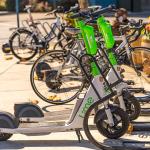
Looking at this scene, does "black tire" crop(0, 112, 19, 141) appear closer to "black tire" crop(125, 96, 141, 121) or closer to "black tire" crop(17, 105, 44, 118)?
"black tire" crop(17, 105, 44, 118)

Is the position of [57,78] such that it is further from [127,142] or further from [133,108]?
[127,142]

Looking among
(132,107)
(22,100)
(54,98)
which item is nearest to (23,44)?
(22,100)

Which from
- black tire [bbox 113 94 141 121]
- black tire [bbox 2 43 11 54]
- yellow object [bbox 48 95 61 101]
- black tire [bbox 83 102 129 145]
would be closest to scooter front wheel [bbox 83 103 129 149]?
black tire [bbox 83 102 129 145]

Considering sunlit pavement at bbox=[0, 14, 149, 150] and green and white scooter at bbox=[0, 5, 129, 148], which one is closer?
green and white scooter at bbox=[0, 5, 129, 148]

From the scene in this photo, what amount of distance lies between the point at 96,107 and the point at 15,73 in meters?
4.86

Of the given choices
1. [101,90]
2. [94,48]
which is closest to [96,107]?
[101,90]

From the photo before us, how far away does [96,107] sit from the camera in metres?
5.38

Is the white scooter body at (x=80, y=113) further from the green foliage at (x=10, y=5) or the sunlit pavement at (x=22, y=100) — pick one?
the green foliage at (x=10, y=5)

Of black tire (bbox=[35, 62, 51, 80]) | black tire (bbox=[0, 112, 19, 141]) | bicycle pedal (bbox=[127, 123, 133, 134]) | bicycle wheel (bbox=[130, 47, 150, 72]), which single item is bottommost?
bicycle pedal (bbox=[127, 123, 133, 134])

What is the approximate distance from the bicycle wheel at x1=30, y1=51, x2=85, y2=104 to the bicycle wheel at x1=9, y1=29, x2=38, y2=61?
135 inches

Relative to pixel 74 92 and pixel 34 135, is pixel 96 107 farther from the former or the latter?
pixel 74 92

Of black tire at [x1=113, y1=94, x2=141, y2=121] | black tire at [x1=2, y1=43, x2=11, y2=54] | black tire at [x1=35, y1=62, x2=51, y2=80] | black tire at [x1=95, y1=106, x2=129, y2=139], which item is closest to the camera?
black tire at [x1=95, y1=106, x2=129, y2=139]

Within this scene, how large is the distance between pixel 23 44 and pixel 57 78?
3.78 m

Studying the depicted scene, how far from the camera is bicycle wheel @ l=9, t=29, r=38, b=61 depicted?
446 inches
